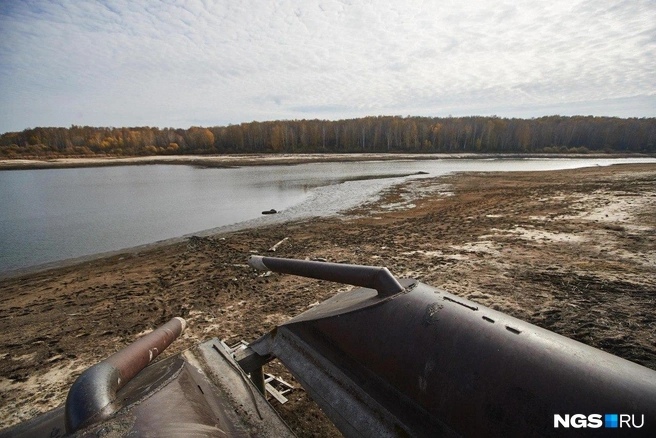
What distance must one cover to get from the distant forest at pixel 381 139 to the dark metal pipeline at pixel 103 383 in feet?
291

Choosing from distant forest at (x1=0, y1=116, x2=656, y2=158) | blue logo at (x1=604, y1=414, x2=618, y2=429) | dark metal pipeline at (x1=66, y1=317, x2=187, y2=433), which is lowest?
dark metal pipeline at (x1=66, y1=317, x2=187, y2=433)

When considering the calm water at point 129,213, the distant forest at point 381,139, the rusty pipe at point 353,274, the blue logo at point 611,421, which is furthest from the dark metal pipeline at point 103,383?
the distant forest at point 381,139

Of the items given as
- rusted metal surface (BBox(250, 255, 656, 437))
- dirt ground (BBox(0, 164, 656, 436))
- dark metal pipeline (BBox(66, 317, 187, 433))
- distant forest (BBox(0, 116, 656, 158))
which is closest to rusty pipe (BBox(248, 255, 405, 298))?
rusted metal surface (BBox(250, 255, 656, 437))

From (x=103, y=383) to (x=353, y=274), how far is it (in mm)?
1744

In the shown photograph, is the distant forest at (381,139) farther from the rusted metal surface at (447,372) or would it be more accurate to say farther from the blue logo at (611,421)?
the blue logo at (611,421)

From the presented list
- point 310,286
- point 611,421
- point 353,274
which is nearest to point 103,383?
point 353,274

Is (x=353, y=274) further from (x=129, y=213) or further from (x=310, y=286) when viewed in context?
(x=129, y=213)

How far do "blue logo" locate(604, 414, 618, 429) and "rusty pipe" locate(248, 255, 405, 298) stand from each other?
1.30 meters

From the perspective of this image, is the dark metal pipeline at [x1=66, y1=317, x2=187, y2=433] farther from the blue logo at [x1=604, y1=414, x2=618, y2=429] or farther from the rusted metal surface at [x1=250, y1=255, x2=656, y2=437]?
the blue logo at [x1=604, y1=414, x2=618, y2=429]

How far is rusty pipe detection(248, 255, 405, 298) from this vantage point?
2.47 meters

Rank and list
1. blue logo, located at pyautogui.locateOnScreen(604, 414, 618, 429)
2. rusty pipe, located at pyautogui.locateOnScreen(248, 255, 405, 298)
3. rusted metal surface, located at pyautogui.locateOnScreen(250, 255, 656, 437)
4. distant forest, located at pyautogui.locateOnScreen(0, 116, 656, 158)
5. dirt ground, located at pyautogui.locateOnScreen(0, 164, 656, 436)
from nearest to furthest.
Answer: blue logo, located at pyautogui.locateOnScreen(604, 414, 618, 429) < rusted metal surface, located at pyautogui.locateOnScreen(250, 255, 656, 437) < rusty pipe, located at pyautogui.locateOnScreen(248, 255, 405, 298) < dirt ground, located at pyautogui.locateOnScreen(0, 164, 656, 436) < distant forest, located at pyautogui.locateOnScreen(0, 116, 656, 158)

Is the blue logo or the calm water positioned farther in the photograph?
the calm water

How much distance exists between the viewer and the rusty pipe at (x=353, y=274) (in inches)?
97.3

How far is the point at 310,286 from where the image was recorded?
21.7ft
